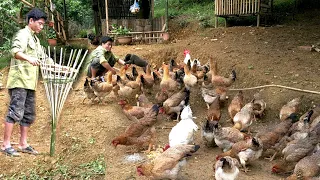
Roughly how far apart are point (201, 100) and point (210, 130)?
3.06m

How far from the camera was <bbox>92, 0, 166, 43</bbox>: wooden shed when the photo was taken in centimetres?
1625

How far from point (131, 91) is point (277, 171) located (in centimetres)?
457

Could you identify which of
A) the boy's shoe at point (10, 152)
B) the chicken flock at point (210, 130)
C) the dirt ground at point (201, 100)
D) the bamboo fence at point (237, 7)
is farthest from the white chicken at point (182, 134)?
the bamboo fence at point (237, 7)

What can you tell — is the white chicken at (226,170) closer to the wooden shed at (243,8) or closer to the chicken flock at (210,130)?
the chicken flock at (210,130)

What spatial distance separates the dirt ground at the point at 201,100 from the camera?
5.88m

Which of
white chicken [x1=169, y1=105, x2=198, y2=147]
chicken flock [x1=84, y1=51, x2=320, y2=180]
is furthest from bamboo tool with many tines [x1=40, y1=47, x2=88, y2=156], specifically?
white chicken [x1=169, y1=105, x2=198, y2=147]

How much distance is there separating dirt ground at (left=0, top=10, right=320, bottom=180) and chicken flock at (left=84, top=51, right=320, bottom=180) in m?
0.27

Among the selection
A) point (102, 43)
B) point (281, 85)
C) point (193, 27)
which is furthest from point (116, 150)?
point (193, 27)

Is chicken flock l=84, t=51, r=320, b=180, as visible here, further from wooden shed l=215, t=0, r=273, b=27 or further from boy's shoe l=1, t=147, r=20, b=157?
wooden shed l=215, t=0, r=273, b=27

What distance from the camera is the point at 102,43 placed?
898cm

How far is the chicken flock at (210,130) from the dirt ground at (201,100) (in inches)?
10.4

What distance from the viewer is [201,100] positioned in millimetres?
9500

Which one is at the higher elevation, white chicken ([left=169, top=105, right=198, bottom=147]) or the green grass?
the green grass

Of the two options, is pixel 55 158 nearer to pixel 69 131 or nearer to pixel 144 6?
pixel 69 131
